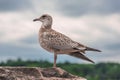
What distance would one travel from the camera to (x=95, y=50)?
12062 millimetres

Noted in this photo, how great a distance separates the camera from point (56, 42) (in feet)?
42.3

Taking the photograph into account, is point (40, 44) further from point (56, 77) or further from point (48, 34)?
point (56, 77)

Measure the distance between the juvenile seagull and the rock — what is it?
0.77 meters

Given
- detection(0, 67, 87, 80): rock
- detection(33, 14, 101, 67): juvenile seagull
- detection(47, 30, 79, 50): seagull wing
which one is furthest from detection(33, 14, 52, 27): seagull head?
detection(0, 67, 87, 80): rock

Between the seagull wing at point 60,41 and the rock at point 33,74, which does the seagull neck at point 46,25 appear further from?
the rock at point 33,74

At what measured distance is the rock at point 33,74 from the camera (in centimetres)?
1105

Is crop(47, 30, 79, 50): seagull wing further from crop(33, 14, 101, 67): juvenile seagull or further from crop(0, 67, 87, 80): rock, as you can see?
crop(0, 67, 87, 80): rock

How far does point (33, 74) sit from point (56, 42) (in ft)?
5.58

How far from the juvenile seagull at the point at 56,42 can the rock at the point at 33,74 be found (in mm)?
773

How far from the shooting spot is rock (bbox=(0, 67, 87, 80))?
36.3ft

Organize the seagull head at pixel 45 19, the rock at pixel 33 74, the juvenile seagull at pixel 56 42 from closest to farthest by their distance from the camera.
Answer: the rock at pixel 33 74 < the juvenile seagull at pixel 56 42 < the seagull head at pixel 45 19

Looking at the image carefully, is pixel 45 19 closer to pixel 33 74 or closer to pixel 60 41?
pixel 60 41

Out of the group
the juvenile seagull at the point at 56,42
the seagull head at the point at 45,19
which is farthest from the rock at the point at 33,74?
the seagull head at the point at 45,19

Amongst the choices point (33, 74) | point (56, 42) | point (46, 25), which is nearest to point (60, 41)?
point (56, 42)
